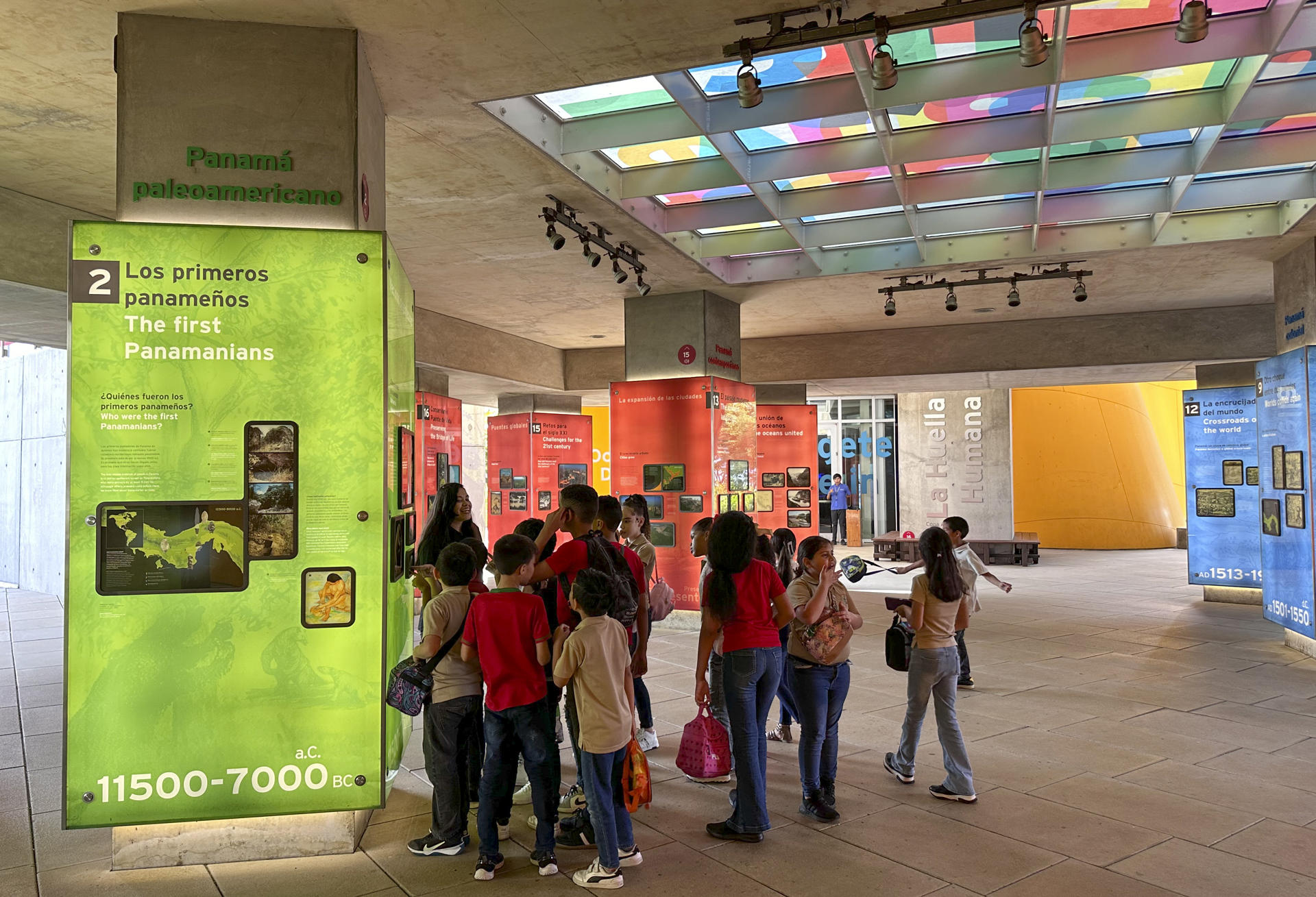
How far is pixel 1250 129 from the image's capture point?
6.96 metres

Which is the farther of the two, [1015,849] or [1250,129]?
[1250,129]

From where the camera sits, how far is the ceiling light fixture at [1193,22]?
13.2 feet

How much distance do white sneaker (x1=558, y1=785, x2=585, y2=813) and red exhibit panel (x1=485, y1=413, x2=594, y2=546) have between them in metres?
12.2

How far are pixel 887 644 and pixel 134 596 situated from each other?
12.3 ft

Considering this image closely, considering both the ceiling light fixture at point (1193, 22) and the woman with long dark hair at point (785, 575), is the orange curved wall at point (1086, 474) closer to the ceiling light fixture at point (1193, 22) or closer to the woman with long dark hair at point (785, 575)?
the woman with long dark hair at point (785, 575)

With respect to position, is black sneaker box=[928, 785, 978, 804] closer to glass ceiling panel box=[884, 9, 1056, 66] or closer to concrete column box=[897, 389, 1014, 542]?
glass ceiling panel box=[884, 9, 1056, 66]

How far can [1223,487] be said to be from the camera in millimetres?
12602

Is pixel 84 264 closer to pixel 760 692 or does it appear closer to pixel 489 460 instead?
pixel 760 692

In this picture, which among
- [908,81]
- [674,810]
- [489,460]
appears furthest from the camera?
[489,460]

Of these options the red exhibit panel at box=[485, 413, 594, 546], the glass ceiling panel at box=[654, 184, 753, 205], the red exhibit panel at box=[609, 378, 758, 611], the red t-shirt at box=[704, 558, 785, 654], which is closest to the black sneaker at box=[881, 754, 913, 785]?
the red t-shirt at box=[704, 558, 785, 654]

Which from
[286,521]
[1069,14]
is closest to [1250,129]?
[1069,14]

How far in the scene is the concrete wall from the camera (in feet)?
48.4

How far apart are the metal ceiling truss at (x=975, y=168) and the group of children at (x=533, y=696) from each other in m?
3.06

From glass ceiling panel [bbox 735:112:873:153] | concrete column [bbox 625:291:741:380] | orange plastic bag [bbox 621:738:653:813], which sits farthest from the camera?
concrete column [bbox 625:291:741:380]
